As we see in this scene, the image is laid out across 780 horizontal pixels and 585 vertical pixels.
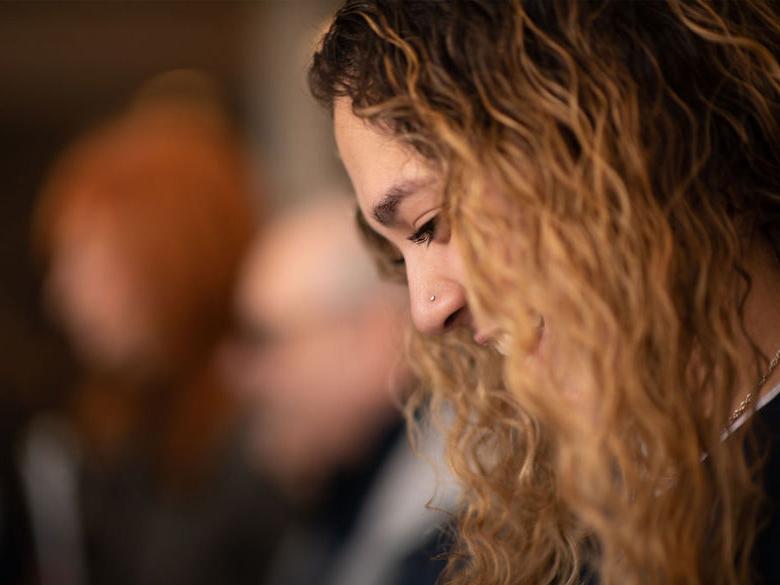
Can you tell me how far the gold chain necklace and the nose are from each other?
30cm

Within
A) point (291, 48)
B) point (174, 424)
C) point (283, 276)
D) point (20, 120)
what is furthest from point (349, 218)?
point (20, 120)

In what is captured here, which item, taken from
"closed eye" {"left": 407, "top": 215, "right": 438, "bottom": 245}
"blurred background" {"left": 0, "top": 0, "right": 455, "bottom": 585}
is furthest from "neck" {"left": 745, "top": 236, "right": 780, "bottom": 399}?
"blurred background" {"left": 0, "top": 0, "right": 455, "bottom": 585}

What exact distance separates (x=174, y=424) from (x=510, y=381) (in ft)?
4.93

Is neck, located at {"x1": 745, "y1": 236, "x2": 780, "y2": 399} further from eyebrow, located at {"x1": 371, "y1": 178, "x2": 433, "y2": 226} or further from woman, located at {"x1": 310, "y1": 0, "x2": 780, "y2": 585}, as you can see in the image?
eyebrow, located at {"x1": 371, "y1": 178, "x2": 433, "y2": 226}

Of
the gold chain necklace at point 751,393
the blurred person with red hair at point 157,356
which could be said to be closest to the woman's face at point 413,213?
the gold chain necklace at point 751,393

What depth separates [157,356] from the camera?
7.60ft

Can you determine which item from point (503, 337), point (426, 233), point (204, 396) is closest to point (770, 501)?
point (503, 337)

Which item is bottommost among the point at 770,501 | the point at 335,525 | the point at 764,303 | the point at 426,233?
the point at 335,525

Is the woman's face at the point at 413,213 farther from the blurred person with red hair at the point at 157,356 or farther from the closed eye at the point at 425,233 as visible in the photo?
the blurred person with red hair at the point at 157,356

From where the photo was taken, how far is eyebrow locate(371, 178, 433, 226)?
3.40ft

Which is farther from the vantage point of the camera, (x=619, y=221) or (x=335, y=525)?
(x=335, y=525)

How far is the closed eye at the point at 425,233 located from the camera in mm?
1068

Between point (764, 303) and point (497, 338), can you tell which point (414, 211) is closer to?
point (497, 338)

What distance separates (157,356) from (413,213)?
1.40 m
